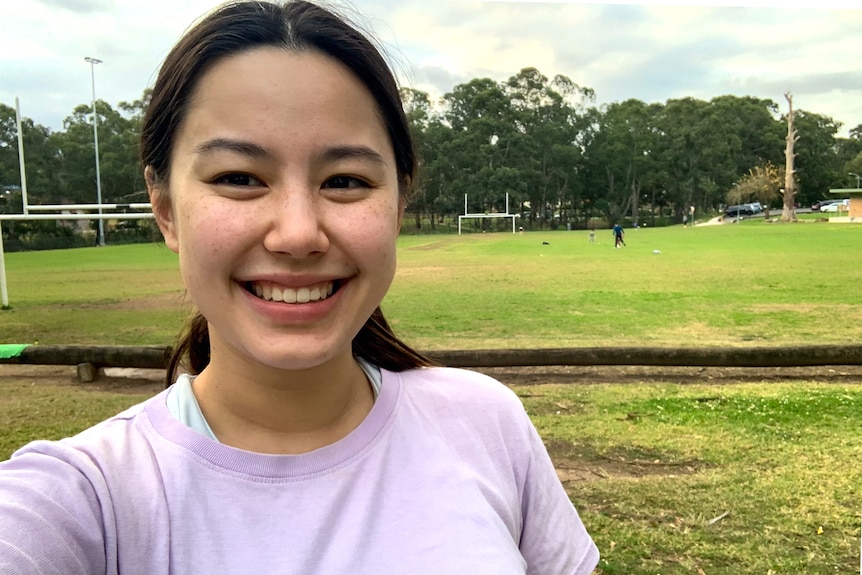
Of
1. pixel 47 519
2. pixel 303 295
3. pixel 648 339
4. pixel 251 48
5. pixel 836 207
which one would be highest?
pixel 836 207

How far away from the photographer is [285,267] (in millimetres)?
587

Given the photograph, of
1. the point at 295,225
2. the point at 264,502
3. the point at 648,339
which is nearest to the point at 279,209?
the point at 295,225

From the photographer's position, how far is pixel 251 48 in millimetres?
612

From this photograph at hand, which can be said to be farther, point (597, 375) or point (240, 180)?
point (597, 375)

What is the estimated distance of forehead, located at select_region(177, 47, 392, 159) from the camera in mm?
590

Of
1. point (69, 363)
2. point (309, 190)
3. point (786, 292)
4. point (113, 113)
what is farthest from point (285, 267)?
point (786, 292)

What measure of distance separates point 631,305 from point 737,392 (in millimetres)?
2631

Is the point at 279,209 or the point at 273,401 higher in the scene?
the point at 279,209

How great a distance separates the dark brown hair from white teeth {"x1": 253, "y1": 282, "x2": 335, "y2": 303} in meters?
0.17

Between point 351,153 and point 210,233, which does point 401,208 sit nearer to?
point 351,153

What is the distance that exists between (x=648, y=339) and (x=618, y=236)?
5275 mm

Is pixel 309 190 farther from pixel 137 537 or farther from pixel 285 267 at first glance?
pixel 137 537

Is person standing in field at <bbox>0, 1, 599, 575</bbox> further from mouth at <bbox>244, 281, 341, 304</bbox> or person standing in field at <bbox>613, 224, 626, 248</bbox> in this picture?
person standing in field at <bbox>613, 224, 626, 248</bbox>

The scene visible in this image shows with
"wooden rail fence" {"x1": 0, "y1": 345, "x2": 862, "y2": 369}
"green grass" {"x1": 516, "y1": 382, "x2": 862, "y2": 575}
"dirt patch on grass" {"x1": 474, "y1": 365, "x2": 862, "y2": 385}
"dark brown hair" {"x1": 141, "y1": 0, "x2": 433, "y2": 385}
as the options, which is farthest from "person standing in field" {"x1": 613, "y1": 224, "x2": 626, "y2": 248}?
"dark brown hair" {"x1": 141, "y1": 0, "x2": 433, "y2": 385}
